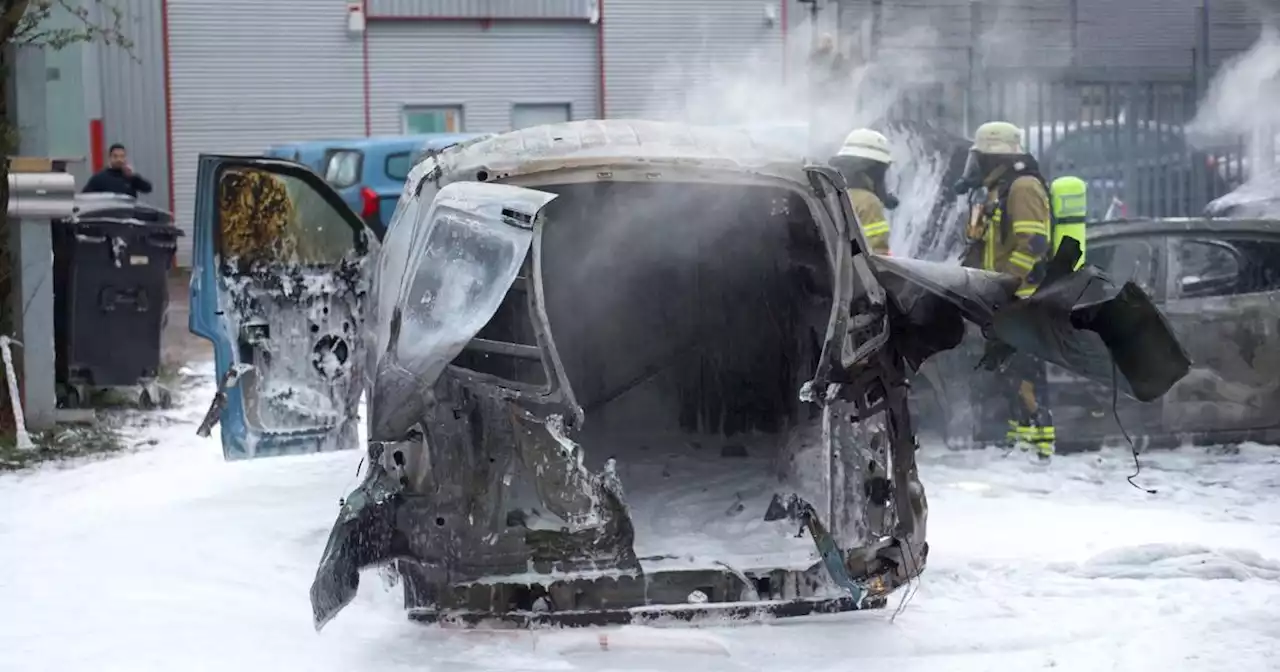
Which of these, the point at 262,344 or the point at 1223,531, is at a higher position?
the point at 262,344

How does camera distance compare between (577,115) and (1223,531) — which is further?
(577,115)

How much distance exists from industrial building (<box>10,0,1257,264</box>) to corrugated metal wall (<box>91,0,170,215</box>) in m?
0.02

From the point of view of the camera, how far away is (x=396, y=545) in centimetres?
514

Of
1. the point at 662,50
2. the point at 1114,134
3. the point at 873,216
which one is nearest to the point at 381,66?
the point at 662,50

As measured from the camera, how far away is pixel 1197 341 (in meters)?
8.81

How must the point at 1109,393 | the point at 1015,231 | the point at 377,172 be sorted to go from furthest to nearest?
1. the point at 377,172
2. the point at 1015,231
3. the point at 1109,393

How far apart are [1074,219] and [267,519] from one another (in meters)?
4.92

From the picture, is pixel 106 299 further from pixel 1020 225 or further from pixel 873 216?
pixel 1020 225

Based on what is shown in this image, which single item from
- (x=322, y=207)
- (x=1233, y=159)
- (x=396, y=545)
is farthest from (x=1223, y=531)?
(x=1233, y=159)

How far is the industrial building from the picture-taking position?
23.4 m

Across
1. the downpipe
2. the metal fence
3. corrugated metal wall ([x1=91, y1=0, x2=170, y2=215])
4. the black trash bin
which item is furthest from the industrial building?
the downpipe

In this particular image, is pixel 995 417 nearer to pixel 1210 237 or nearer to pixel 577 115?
pixel 1210 237

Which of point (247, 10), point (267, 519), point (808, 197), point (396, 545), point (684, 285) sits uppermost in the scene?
point (247, 10)

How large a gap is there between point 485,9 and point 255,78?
389 cm
